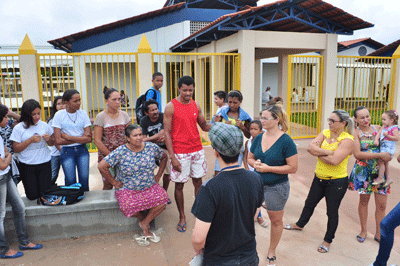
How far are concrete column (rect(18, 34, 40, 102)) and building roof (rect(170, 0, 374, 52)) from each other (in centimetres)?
444

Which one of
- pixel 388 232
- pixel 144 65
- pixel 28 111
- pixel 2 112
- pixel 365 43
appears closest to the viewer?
pixel 388 232

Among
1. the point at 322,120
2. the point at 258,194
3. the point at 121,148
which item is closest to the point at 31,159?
the point at 121,148

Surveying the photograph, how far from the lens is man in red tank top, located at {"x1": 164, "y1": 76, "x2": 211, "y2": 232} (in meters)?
3.54

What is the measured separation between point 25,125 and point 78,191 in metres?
0.96

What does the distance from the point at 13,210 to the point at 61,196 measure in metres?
0.48

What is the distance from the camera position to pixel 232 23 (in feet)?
24.8

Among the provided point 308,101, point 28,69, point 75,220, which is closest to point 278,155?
point 75,220

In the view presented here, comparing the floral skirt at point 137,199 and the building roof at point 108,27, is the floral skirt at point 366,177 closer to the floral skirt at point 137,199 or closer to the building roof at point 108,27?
the floral skirt at point 137,199

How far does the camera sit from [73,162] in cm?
388

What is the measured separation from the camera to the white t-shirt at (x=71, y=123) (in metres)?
3.72

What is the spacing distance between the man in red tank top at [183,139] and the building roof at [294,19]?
172 inches

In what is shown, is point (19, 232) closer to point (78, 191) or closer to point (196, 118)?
point (78, 191)

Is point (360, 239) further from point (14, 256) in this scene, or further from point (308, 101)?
point (308, 101)

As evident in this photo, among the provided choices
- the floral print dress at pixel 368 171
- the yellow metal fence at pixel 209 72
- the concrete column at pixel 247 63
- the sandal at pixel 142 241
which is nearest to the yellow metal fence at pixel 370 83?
the concrete column at pixel 247 63
